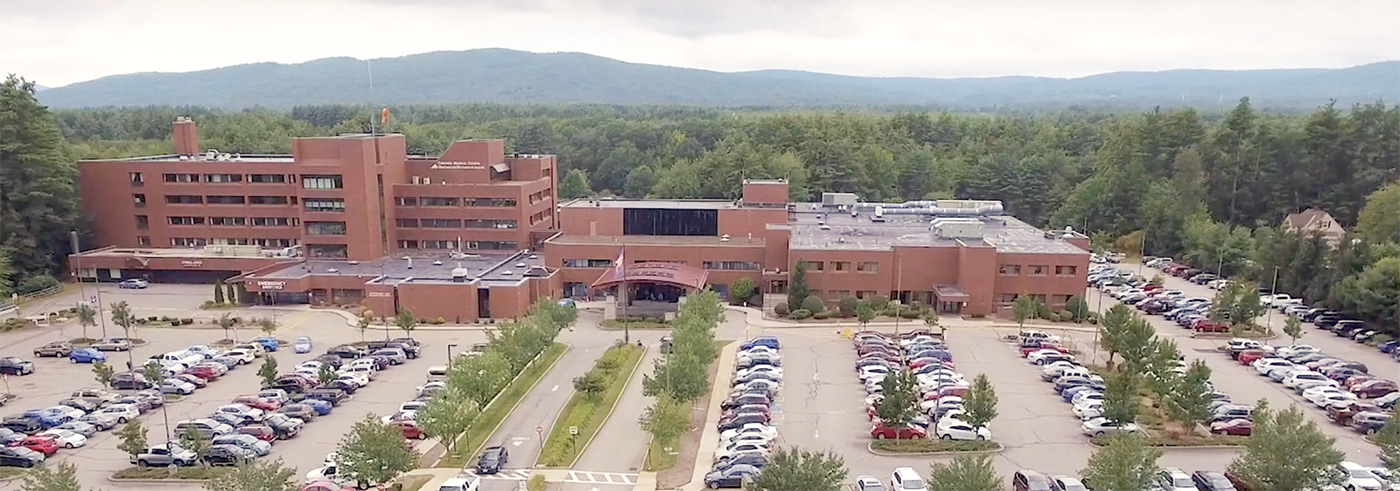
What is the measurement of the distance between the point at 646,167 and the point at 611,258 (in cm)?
6097

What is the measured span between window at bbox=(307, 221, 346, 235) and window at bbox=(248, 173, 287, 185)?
5.04 meters

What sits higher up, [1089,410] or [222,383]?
Result: [1089,410]

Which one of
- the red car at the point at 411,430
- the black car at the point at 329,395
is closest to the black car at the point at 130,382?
the black car at the point at 329,395

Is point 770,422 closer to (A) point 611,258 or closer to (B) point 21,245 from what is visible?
(A) point 611,258

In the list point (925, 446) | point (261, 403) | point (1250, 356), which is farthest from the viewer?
point (1250, 356)

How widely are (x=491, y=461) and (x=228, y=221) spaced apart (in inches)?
1720

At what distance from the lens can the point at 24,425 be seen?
31422mm

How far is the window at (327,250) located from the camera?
57.3m

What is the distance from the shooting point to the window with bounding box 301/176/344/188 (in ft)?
185

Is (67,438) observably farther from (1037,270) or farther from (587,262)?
(1037,270)

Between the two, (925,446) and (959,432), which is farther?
(959,432)

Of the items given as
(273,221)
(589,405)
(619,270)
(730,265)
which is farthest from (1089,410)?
(273,221)

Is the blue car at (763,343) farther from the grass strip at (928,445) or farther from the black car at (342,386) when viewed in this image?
the black car at (342,386)

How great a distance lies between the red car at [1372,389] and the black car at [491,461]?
32.5 m
